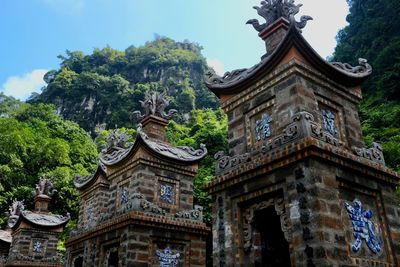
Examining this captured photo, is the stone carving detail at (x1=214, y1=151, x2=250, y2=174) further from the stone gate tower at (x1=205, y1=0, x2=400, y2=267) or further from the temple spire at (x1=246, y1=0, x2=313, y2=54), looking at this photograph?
the temple spire at (x1=246, y1=0, x2=313, y2=54)

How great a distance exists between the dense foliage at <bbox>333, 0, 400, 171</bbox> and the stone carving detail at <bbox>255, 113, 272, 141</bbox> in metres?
12.8

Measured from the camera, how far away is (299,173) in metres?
7.86

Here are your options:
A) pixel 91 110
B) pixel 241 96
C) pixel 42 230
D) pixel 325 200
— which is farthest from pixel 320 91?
pixel 91 110

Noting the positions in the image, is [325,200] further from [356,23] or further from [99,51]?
[99,51]

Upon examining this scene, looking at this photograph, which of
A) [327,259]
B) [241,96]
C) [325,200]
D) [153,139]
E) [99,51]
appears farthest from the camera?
[99,51]

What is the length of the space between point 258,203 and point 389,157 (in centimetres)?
1467

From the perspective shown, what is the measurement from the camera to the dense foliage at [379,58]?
25.7m

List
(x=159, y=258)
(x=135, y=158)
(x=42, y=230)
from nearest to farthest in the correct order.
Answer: (x=159, y=258) → (x=135, y=158) → (x=42, y=230)

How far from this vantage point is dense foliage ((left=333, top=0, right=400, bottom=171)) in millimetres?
25688

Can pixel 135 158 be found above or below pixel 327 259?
above

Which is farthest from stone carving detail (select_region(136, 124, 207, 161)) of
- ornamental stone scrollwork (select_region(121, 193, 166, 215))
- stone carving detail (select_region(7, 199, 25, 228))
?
stone carving detail (select_region(7, 199, 25, 228))

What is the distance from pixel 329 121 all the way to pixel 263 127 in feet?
5.09

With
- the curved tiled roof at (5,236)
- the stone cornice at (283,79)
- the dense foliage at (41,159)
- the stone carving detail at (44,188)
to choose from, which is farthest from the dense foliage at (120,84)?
the stone cornice at (283,79)

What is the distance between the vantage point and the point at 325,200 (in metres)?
7.57
